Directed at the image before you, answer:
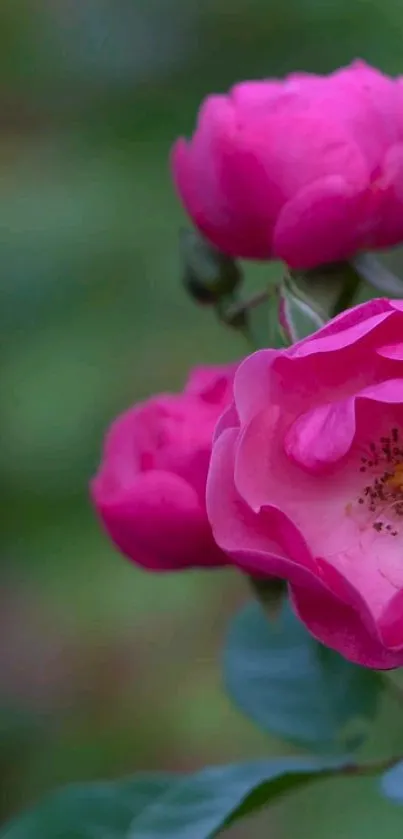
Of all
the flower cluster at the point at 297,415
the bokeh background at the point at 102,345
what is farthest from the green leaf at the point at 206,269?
the bokeh background at the point at 102,345

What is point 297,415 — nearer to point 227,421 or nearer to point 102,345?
point 227,421

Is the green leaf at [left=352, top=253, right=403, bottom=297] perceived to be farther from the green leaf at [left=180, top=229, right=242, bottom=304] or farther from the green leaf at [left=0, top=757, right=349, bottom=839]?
the green leaf at [left=0, top=757, right=349, bottom=839]

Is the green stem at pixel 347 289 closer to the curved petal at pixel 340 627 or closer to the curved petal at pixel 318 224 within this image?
the curved petal at pixel 318 224

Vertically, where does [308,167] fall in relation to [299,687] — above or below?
above

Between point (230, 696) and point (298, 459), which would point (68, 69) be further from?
point (298, 459)

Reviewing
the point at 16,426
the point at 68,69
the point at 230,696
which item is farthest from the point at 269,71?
the point at 230,696

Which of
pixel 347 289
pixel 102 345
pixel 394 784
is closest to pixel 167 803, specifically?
pixel 394 784
